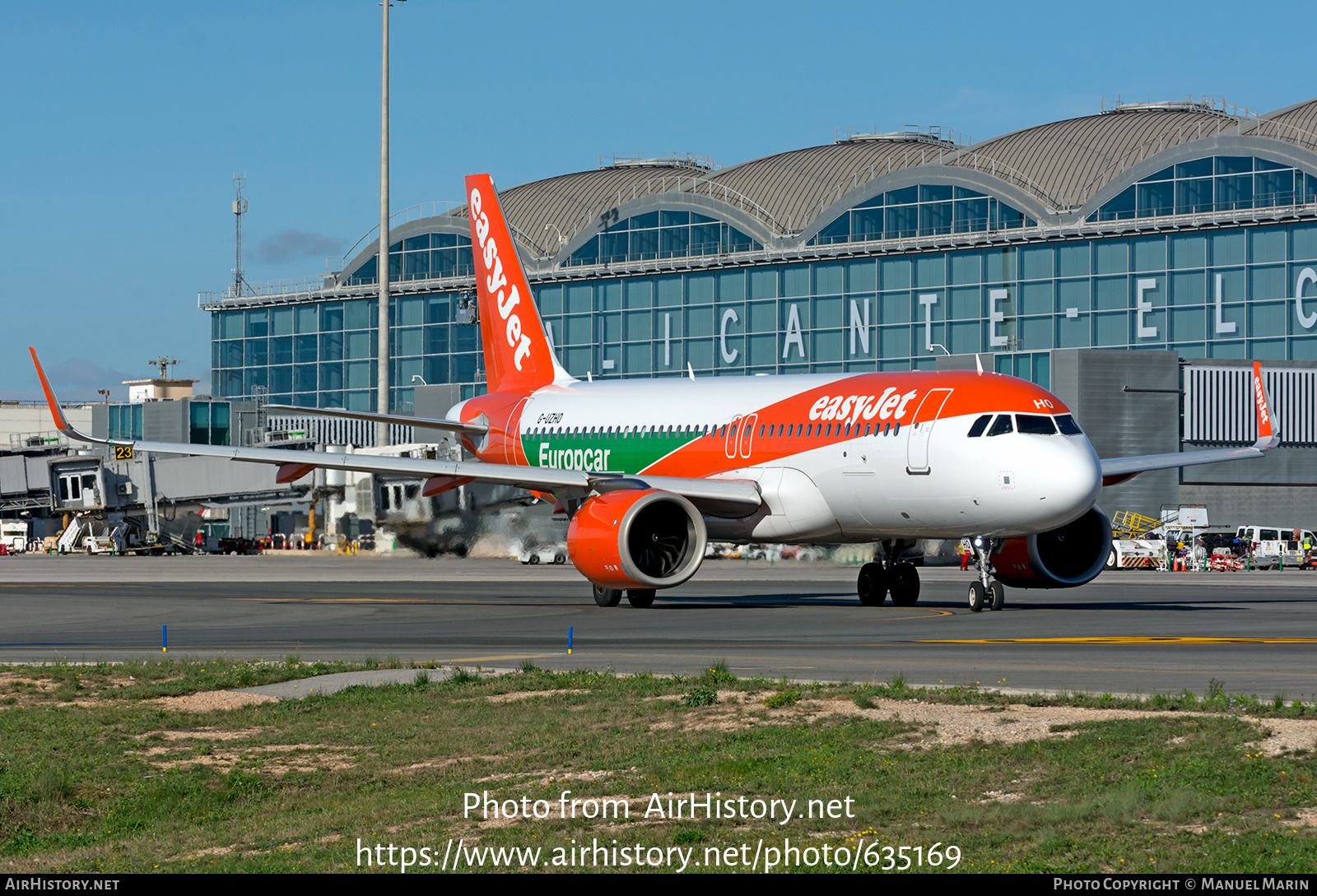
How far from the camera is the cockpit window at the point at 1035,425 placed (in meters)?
28.2

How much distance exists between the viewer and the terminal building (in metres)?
73.4

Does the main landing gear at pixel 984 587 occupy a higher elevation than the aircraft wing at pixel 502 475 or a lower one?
lower

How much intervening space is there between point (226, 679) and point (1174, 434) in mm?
60999

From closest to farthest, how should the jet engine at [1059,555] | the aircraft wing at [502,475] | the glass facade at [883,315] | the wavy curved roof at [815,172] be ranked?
the jet engine at [1059,555] → the aircraft wing at [502,475] → the glass facade at [883,315] → the wavy curved roof at [815,172]

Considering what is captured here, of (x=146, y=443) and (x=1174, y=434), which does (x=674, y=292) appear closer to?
(x=1174, y=434)

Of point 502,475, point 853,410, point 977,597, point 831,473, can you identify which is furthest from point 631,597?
point 977,597

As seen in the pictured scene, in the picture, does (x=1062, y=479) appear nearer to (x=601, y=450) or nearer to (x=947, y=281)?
(x=601, y=450)

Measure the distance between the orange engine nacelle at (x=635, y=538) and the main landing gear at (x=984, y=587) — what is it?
5142 mm

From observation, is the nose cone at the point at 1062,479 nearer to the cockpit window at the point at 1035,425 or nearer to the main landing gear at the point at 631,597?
the cockpit window at the point at 1035,425

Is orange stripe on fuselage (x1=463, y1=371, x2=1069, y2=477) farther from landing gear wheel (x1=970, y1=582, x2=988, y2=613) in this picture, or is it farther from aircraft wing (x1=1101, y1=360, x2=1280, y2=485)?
landing gear wheel (x1=970, y1=582, x2=988, y2=613)

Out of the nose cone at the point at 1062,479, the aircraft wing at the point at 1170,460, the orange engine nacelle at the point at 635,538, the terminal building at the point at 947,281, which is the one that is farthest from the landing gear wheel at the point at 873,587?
the terminal building at the point at 947,281

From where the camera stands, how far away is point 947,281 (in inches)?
3440

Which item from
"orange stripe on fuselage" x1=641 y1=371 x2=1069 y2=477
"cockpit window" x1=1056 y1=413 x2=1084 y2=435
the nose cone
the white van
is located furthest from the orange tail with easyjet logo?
the white van

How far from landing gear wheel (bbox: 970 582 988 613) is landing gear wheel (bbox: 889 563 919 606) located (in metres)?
2.90
